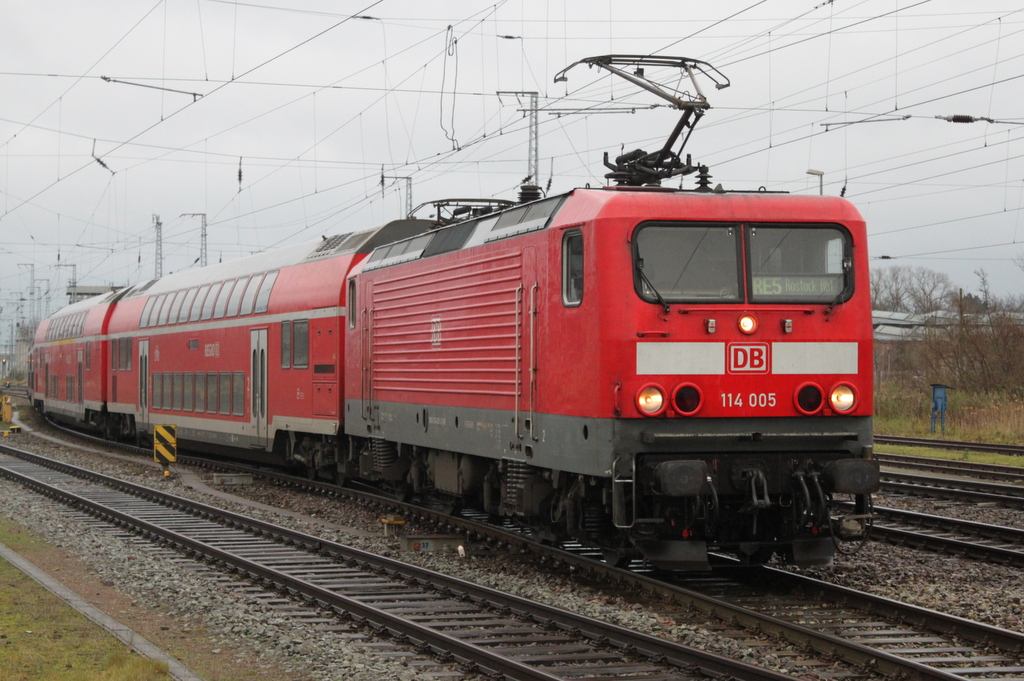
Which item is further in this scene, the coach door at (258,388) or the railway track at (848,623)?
the coach door at (258,388)

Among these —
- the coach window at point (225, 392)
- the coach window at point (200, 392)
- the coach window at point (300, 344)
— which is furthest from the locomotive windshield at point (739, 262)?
the coach window at point (200, 392)

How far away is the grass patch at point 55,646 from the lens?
24.6 feet

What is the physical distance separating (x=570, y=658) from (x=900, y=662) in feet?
7.02

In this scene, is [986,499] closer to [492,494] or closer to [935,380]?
[492,494]

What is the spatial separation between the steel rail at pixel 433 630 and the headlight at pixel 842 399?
295cm

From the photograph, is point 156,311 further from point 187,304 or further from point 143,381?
point 187,304

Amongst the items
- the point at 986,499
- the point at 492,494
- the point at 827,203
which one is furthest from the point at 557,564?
the point at 986,499

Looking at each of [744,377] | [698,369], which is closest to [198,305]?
[698,369]

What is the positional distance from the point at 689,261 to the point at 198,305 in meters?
17.0

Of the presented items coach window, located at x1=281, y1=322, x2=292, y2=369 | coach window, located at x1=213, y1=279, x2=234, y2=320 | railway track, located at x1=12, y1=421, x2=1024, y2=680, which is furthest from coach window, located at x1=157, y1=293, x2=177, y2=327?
railway track, located at x1=12, y1=421, x2=1024, y2=680

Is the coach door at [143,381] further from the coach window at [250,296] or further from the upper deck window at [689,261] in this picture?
the upper deck window at [689,261]

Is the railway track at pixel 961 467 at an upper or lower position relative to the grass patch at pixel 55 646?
upper

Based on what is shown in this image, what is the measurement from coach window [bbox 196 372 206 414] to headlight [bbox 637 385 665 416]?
16493 mm

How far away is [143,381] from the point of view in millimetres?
28312
